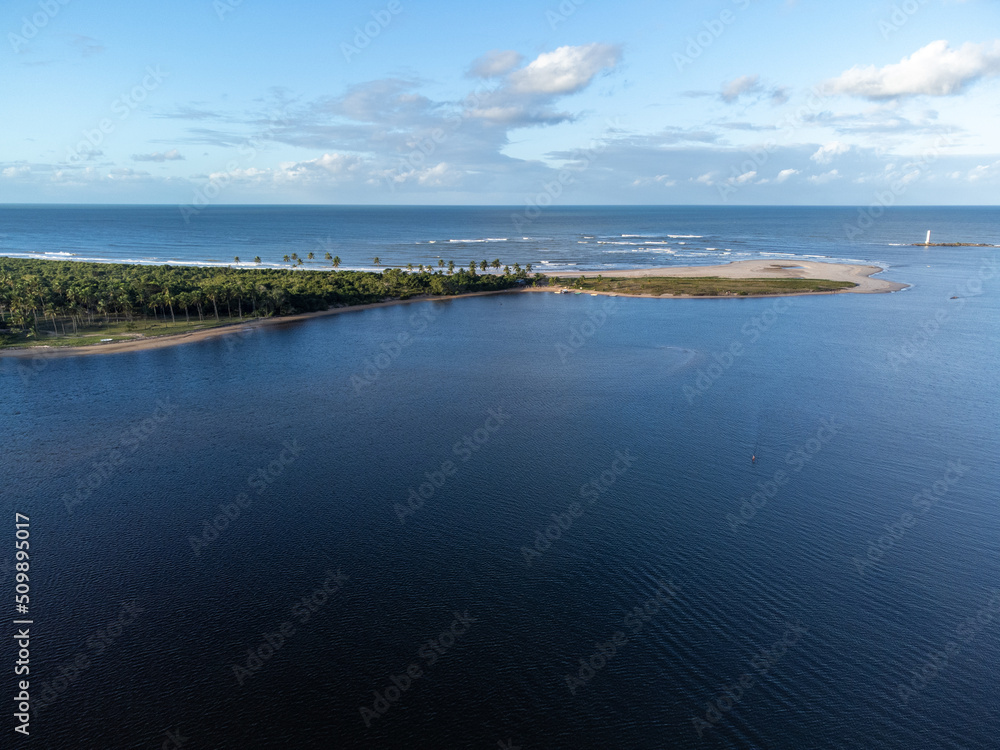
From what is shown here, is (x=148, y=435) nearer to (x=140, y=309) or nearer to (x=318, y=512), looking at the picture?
(x=318, y=512)

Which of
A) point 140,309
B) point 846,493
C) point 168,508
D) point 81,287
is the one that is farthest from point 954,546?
point 81,287

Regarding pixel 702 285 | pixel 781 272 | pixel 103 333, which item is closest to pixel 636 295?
pixel 702 285

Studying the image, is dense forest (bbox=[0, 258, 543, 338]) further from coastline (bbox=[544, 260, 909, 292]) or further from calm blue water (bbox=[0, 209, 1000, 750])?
coastline (bbox=[544, 260, 909, 292])

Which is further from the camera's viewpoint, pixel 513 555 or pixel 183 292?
pixel 183 292

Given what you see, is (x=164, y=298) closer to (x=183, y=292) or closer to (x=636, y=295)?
(x=183, y=292)

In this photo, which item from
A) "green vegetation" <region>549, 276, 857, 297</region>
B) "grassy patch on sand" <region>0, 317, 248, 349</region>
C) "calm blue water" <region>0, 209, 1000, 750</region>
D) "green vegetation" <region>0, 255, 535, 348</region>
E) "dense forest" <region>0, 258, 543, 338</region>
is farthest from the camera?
"green vegetation" <region>549, 276, 857, 297</region>

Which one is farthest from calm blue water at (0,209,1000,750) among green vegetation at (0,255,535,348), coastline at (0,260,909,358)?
green vegetation at (0,255,535,348)
